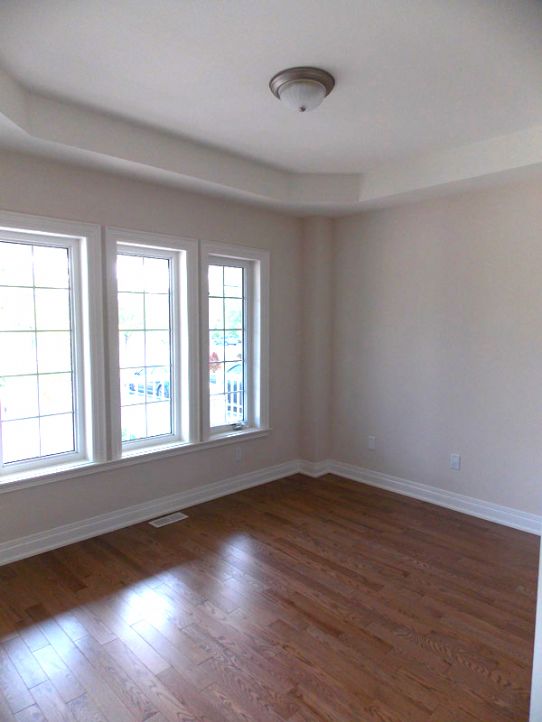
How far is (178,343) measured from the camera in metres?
3.68

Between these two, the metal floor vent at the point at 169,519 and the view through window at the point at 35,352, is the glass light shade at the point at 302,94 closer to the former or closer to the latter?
the view through window at the point at 35,352

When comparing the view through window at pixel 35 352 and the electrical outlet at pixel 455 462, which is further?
the electrical outlet at pixel 455 462

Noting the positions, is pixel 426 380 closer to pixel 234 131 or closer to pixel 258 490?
pixel 258 490

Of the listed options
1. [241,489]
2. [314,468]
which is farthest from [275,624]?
[314,468]

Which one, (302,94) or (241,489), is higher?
(302,94)

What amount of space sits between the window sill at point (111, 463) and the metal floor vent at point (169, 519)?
44 centimetres

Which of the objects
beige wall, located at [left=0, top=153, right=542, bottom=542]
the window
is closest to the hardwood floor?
beige wall, located at [left=0, top=153, right=542, bottom=542]

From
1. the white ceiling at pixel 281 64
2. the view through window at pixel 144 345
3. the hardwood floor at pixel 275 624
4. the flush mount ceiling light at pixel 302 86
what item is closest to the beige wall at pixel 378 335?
the view through window at pixel 144 345

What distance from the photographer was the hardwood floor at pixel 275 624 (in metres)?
1.83

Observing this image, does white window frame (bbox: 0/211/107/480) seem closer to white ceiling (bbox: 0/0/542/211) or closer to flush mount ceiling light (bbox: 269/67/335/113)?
white ceiling (bbox: 0/0/542/211)

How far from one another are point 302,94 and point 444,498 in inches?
123

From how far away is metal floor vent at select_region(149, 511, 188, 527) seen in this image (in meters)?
3.38

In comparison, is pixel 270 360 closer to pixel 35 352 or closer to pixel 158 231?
pixel 158 231

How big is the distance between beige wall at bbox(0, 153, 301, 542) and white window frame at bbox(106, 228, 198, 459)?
116 millimetres
